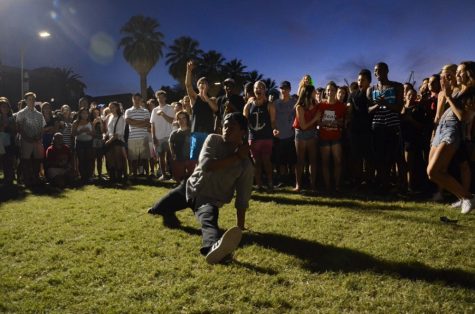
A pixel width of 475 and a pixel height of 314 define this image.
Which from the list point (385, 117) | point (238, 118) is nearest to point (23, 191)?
point (238, 118)

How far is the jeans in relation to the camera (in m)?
4.11

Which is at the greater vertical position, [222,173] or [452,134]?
[452,134]

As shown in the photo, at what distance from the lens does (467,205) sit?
535 cm

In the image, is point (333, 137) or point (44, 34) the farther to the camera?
point (44, 34)

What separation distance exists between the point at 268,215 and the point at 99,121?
7.29 metres

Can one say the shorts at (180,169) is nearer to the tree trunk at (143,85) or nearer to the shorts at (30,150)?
the shorts at (30,150)

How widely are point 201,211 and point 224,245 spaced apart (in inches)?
37.9

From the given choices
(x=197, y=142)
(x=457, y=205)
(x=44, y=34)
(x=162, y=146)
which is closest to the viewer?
Answer: (x=457, y=205)

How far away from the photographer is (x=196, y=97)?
23.0 feet

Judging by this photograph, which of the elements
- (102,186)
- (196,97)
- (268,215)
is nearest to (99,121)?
(102,186)

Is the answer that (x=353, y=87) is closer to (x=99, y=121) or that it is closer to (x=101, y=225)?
(x=101, y=225)

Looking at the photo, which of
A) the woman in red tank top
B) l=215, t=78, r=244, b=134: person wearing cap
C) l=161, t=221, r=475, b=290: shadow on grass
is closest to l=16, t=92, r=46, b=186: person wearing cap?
l=215, t=78, r=244, b=134: person wearing cap

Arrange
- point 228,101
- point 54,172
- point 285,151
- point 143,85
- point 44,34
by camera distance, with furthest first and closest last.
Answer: point 143,85 < point 44,34 < point 54,172 < point 285,151 < point 228,101

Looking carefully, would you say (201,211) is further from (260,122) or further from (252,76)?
(252,76)
